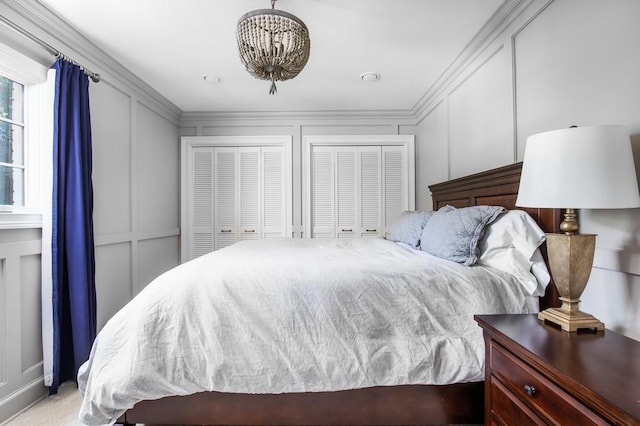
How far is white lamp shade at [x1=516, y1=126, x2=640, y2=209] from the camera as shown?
97 centimetres

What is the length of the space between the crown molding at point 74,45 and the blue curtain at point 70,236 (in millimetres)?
202

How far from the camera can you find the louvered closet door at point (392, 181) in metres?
3.94

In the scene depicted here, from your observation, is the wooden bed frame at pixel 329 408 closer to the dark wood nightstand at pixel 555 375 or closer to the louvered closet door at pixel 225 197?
the dark wood nightstand at pixel 555 375

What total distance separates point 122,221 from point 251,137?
1.84 metres

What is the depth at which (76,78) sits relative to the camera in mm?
2148

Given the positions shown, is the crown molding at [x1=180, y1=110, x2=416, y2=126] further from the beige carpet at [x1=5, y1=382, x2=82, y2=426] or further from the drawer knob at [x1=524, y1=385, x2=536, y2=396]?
the drawer knob at [x1=524, y1=385, x2=536, y2=396]

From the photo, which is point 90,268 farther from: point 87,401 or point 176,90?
point 176,90

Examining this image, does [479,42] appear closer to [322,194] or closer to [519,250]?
[519,250]

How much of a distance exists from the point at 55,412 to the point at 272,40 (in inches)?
98.5

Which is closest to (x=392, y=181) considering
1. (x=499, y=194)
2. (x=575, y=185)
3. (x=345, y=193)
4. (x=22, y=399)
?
(x=345, y=193)

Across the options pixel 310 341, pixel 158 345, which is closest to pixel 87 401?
pixel 158 345

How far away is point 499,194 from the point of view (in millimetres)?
1919

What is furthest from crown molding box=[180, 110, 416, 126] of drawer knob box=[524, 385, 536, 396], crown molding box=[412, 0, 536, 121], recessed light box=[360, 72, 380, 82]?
drawer knob box=[524, 385, 536, 396]

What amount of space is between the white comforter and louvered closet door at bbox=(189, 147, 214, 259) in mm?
2689
